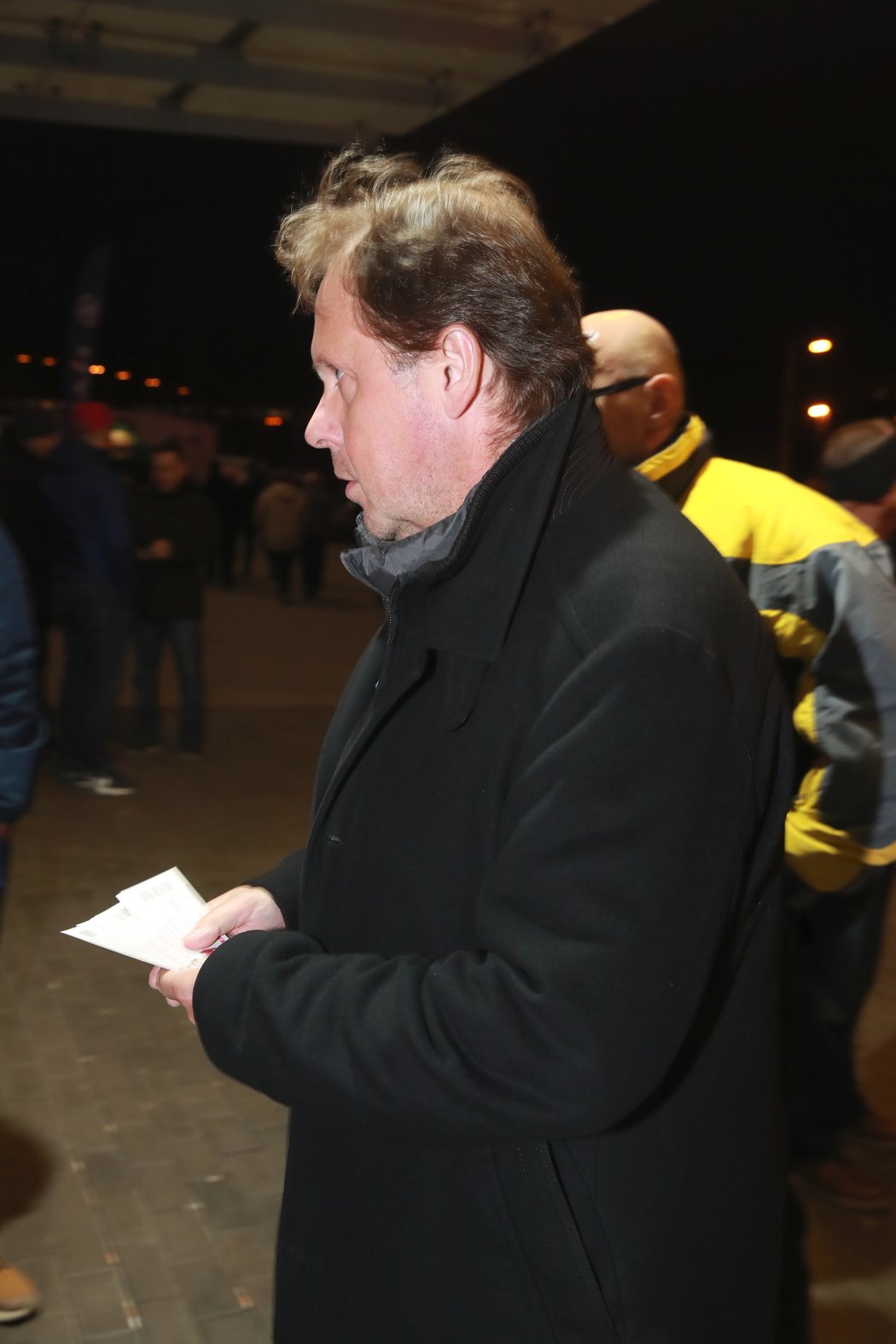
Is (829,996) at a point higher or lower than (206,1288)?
higher

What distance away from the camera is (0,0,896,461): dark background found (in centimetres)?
1017

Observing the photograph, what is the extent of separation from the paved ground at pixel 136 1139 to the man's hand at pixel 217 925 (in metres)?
1.70

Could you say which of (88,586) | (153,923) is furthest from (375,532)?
(88,586)

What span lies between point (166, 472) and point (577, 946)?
775cm

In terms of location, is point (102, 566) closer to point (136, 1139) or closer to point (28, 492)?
point (28, 492)

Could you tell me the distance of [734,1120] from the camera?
145cm

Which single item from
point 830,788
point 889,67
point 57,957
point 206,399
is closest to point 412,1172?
point 830,788

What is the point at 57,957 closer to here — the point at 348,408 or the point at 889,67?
the point at 348,408

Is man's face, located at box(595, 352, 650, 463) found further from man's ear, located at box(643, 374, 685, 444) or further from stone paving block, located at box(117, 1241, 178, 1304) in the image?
stone paving block, located at box(117, 1241, 178, 1304)

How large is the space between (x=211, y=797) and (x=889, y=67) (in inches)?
296

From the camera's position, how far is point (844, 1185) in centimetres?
365

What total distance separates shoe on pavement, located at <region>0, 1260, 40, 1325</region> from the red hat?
17.7ft

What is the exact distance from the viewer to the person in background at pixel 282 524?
1794 cm

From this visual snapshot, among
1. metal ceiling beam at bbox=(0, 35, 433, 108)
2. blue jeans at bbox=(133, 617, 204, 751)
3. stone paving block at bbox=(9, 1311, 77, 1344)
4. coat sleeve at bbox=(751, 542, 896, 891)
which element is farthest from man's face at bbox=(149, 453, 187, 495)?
coat sleeve at bbox=(751, 542, 896, 891)
